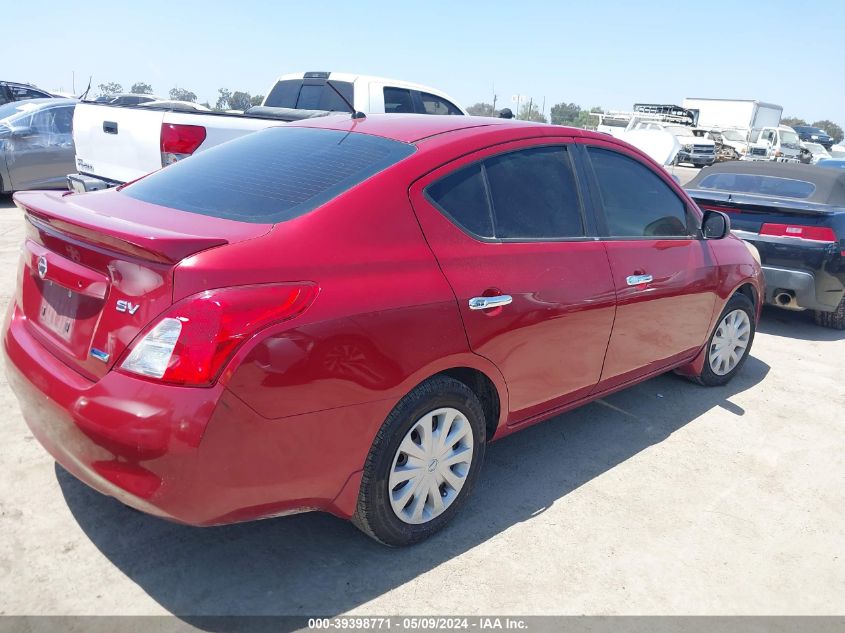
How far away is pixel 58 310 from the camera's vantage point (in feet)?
8.46

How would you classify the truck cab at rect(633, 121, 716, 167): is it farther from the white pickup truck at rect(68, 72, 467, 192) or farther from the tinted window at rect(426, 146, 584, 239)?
the tinted window at rect(426, 146, 584, 239)

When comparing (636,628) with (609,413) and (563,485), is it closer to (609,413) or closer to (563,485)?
(563,485)

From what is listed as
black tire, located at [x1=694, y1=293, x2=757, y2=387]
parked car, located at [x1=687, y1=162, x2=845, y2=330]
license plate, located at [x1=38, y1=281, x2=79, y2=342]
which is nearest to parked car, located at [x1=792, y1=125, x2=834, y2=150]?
parked car, located at [x1=687, y1=162, x2=845, y2=330]

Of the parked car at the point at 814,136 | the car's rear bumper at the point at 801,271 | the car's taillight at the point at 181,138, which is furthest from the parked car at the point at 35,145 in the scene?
the parked car at the point at 814,136

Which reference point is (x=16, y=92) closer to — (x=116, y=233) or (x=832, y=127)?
(x=116, y=233)

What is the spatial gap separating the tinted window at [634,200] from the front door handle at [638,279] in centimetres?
24

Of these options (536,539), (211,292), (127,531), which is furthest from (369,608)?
(211,292)

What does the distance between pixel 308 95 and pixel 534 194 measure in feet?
20.3

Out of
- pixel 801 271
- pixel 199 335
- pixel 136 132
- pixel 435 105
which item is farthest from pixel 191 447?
pixel 435 105

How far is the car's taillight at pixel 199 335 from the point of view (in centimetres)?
216

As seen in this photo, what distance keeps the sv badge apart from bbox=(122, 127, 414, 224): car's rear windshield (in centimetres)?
52

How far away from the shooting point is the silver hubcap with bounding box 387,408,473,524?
2.78m

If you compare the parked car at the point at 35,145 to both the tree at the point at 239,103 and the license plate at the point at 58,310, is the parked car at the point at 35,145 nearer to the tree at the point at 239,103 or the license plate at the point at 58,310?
the tree at the point at 239,103

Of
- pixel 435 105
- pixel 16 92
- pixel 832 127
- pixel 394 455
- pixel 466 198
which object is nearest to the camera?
pixel 394 455
